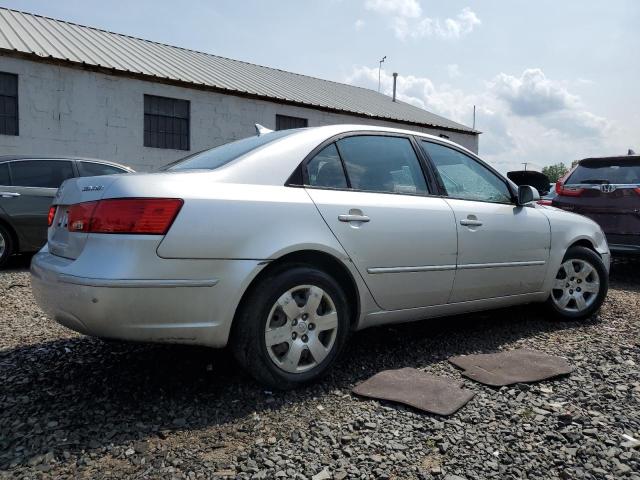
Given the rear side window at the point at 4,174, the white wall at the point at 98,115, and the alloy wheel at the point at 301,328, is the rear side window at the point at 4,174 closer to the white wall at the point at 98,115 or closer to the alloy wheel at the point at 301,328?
the alloy wheel at the point at 301,328

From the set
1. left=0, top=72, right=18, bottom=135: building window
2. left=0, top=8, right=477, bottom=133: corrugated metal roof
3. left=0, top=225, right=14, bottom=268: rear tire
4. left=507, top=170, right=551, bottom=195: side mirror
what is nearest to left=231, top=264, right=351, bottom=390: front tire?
left=0, top=225, right=14, bottom=268: rear tire

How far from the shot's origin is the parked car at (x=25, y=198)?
679 cm

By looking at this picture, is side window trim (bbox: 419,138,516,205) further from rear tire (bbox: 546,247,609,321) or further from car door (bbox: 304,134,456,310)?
rear tire (bbox: 546,247,609,321)

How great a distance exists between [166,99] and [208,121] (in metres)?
1.29

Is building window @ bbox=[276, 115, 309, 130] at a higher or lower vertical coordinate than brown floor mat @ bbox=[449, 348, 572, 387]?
higher

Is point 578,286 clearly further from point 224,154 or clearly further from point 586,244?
point 224,154

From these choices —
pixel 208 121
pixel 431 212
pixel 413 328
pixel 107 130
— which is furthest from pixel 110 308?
pixel 208 121

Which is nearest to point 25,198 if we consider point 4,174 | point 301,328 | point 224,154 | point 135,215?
point 4,174

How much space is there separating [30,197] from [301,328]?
18.2 ft

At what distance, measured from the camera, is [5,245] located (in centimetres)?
678

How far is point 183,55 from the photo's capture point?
59.9 ft

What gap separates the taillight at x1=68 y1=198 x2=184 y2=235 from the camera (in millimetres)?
2527

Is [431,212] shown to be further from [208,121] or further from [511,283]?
[208,121]

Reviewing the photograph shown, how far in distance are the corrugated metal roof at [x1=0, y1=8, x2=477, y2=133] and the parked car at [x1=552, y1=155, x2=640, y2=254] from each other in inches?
422
